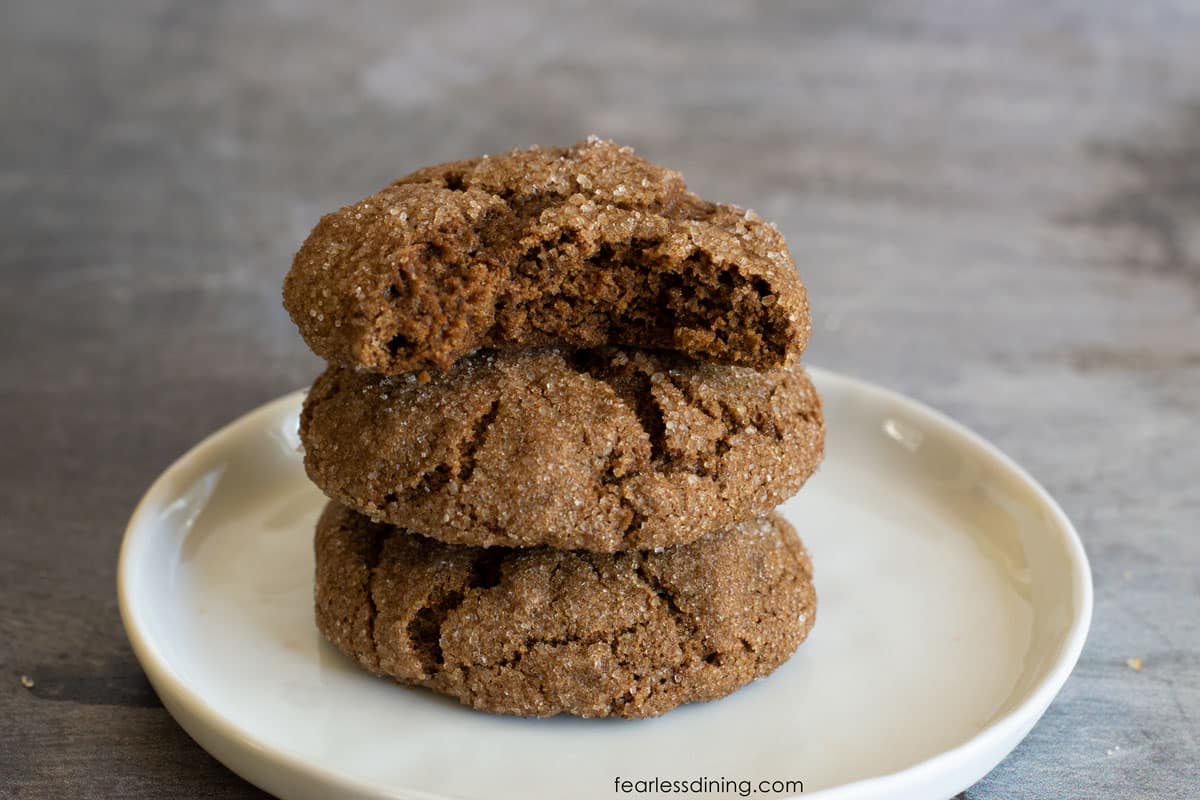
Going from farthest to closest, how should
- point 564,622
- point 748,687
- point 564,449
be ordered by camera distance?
point 748,687
point 564,622
point 564,449

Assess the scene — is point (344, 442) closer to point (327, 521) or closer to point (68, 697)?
point (327, 521)

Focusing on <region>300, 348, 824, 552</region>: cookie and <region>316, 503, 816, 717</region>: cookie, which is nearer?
<region>300, 348, 824, 552</region>: cookie

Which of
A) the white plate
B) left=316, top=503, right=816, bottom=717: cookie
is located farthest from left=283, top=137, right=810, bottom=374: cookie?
the white plate

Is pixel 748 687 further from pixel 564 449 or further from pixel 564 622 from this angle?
pixel 564 449

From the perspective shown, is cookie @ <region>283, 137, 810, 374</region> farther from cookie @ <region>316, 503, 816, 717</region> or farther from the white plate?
the white plate

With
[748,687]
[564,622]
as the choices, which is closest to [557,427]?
[564,622]

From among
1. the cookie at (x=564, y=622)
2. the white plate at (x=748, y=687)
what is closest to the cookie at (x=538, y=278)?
the cookie at (x=564, y=622)

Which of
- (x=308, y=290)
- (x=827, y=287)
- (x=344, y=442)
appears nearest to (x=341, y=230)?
(x=308, y=290)

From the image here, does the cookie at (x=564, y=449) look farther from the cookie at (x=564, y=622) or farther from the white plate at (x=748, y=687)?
the white plate at (x=748, y=687)
